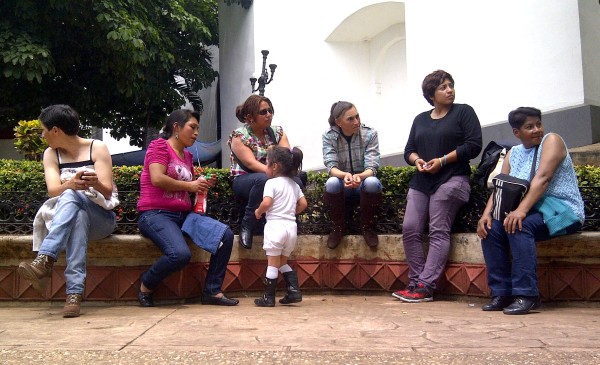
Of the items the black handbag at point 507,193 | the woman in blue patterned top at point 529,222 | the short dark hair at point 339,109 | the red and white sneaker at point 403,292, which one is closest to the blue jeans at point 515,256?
the woman in blue patterned top at point 529,222

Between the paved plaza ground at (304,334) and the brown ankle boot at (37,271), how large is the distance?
28 centimetres

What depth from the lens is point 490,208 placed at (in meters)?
5.45

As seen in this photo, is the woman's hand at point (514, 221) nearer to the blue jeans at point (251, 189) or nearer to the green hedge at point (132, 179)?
the green hedge at point (132, 179)

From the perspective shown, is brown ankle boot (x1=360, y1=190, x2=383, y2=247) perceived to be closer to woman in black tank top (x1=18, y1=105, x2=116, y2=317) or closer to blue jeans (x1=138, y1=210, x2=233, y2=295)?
blue jeans (x1=138, y1=210, x2=233, y2=295)

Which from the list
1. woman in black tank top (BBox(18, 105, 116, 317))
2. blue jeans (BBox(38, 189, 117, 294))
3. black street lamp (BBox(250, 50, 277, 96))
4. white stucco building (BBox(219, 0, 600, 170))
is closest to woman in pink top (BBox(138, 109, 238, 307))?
woman in black tank top (BBox(18, 105, 116, 317))

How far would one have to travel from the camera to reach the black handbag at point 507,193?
17.0ft

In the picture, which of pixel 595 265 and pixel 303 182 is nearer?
pixel 595 265

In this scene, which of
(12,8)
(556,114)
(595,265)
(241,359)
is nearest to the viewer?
(241,359)

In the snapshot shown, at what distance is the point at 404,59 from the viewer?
1365 cm

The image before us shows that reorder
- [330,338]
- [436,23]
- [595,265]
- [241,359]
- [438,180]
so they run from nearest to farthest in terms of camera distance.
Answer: [241,359] < [330,338] < [595,265] < [438,180] < [436,23]

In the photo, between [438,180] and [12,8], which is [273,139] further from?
[12,8]

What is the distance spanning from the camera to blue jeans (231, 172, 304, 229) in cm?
596

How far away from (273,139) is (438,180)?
1552mm

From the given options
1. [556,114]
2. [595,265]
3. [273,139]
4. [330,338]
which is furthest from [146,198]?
[556,114]
